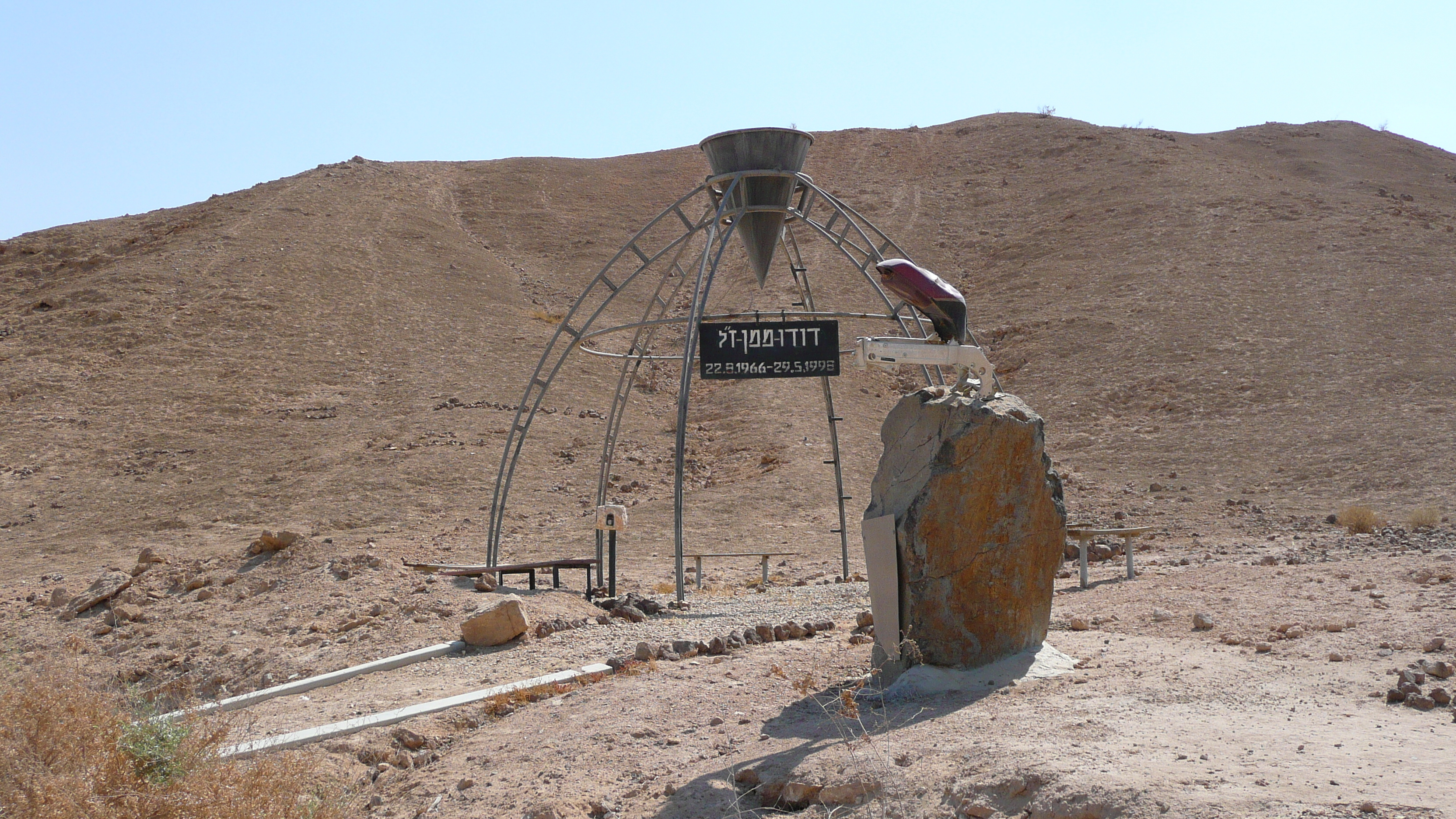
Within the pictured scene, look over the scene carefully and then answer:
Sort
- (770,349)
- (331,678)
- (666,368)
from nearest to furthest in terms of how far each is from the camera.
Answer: (331,678) < (770,349) < (666,368)

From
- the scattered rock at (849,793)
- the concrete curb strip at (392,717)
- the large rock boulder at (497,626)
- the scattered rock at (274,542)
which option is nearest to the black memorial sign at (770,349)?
the large rock boulder at (497,626)

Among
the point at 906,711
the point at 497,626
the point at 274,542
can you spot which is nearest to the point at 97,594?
the point at 274,542

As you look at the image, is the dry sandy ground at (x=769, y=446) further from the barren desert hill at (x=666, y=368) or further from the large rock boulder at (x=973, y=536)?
the large rock boulder at (x=973, y=536)

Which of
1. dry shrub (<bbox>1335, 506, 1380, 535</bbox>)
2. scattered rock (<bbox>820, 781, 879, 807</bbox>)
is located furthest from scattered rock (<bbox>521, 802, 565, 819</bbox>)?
dry shrub (<bbox>1335, 506, 1380, 535</bbox>)

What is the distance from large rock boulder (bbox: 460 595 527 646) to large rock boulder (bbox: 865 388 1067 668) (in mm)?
3766

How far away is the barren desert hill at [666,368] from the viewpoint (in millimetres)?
19469

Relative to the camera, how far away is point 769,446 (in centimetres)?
2295

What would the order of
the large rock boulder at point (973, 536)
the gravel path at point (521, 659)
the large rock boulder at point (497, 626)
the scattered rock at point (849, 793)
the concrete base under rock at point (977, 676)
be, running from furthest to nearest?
1. the large rock boulder at point (497, 626)
2. the gravel path at point (521, 659)
3. the large rock boulder at point (973, 536)
4. the concrete base under rock at point (977, 676)
5. the scattered rock at point (849, 793)

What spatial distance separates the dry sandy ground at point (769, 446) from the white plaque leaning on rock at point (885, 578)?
63 centimetres

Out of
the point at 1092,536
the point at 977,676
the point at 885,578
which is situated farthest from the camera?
the point at 1092,536

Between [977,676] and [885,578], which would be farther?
[885,578]

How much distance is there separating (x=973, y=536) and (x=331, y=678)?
5.23 meters

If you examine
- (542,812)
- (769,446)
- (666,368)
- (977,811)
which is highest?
(666,368)

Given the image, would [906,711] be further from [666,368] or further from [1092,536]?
[666,368]
